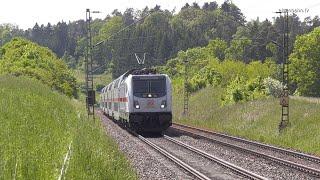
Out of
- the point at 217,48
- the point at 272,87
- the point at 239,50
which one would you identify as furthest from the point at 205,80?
the point at 217,48

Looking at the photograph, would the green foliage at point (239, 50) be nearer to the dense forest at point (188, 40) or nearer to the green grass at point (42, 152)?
the dense forest at point (188, 40)

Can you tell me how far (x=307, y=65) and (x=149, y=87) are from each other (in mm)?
63537

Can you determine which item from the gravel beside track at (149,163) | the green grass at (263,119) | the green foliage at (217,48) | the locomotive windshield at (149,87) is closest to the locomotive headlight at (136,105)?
the locomotive windshield at (149,87)

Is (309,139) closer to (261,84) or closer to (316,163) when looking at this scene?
(316,163)

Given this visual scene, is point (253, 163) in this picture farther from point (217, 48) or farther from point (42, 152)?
point (217, 48)

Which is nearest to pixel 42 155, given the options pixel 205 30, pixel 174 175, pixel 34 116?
pixel 174 175

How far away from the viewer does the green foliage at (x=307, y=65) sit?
86875 millimetres

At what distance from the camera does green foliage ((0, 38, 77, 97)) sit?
5384cm

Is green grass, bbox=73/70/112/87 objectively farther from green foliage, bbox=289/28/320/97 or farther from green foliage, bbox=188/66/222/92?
green foliage, bbox=188/66/222/92

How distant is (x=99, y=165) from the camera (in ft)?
41.6

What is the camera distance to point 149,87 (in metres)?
30.1

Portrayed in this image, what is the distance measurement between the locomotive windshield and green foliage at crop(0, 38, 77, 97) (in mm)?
24312

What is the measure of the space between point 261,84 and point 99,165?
4031 cm

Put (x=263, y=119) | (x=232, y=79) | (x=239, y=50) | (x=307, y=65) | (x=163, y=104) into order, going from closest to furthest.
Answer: (x=163, y=104), (x=263, y=119), (x=232, y=79), (x=307, y=65), (x=239, y=50)
